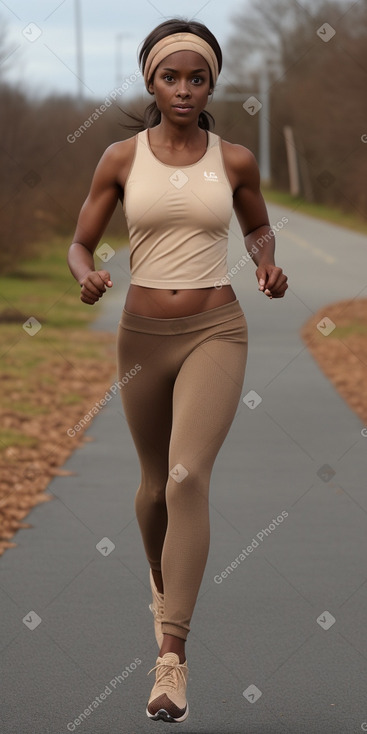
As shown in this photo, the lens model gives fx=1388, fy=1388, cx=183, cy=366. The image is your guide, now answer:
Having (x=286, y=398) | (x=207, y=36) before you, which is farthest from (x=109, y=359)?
(x=207, y=36)

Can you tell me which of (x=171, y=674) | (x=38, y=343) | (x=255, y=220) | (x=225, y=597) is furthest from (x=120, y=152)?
(x=38, y=343)

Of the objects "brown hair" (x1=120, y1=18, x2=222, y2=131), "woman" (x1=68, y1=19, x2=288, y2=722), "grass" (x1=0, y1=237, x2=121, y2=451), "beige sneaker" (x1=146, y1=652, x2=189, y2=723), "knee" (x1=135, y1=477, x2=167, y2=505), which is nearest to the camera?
"beige sneaker" (x1=146, y1=652, x2=189, y2=723)

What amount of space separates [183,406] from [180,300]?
1.02 ft

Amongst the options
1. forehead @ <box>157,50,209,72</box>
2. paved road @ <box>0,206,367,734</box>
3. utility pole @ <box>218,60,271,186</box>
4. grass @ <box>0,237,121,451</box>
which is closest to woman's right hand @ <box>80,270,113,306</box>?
forehead @ <box>157,50,209,72</box>

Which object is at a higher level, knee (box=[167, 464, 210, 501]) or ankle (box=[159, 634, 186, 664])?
knee (box=[167, 464, 210, 501])

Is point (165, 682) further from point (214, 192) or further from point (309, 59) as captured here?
point (309, 59)

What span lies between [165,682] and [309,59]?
62.6 m

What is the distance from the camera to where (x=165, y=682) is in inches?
151

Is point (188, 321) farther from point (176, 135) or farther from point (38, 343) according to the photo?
point (38, 343)

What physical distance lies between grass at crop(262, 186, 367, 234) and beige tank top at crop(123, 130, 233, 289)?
31728 mm

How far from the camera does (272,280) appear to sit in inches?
160

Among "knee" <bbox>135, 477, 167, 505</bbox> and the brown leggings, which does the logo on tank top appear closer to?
the brown leggings

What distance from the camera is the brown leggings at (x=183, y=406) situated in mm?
3984

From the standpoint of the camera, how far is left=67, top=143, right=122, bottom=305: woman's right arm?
13.5 feet
